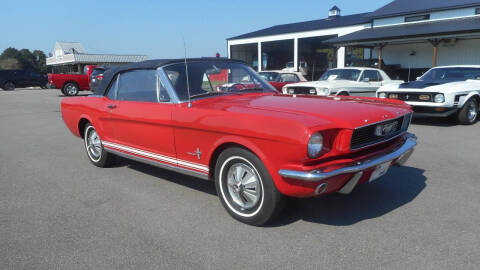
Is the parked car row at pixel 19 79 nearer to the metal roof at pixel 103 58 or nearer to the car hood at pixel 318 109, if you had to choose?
the metal roof at pixel 103 58

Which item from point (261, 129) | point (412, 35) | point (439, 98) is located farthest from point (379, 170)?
point (412, 35)

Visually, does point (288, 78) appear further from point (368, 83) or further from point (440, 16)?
point (440, 16)

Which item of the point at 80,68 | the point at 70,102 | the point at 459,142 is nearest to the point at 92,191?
the point at 70,102

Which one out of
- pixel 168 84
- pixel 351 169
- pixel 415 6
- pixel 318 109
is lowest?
pixel 351 169

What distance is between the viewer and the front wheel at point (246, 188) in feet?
10.1

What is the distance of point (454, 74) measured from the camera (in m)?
9.38

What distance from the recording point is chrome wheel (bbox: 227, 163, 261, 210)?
3223 millimetres

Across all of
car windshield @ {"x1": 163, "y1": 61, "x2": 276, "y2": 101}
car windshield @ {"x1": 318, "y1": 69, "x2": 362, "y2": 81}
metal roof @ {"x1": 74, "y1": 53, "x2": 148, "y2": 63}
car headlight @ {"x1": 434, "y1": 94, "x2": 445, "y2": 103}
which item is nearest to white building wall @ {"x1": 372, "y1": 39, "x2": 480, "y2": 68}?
car windshield @ {"x1": 318, "y1": 69, "x2": 362, "y2": 81}

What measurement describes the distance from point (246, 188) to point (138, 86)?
199 centimetres

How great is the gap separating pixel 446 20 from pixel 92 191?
74.7 ft

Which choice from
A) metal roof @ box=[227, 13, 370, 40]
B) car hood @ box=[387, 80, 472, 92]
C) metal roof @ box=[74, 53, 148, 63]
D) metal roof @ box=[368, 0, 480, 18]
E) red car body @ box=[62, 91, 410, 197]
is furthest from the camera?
metal roof @ box=[74, 53, 148, 63]

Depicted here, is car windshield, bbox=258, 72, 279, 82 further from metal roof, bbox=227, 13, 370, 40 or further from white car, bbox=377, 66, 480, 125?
metal roof, bbox=227, 13, 370, 40

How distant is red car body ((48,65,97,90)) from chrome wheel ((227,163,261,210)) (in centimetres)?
2029

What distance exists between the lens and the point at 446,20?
21.2 meters
